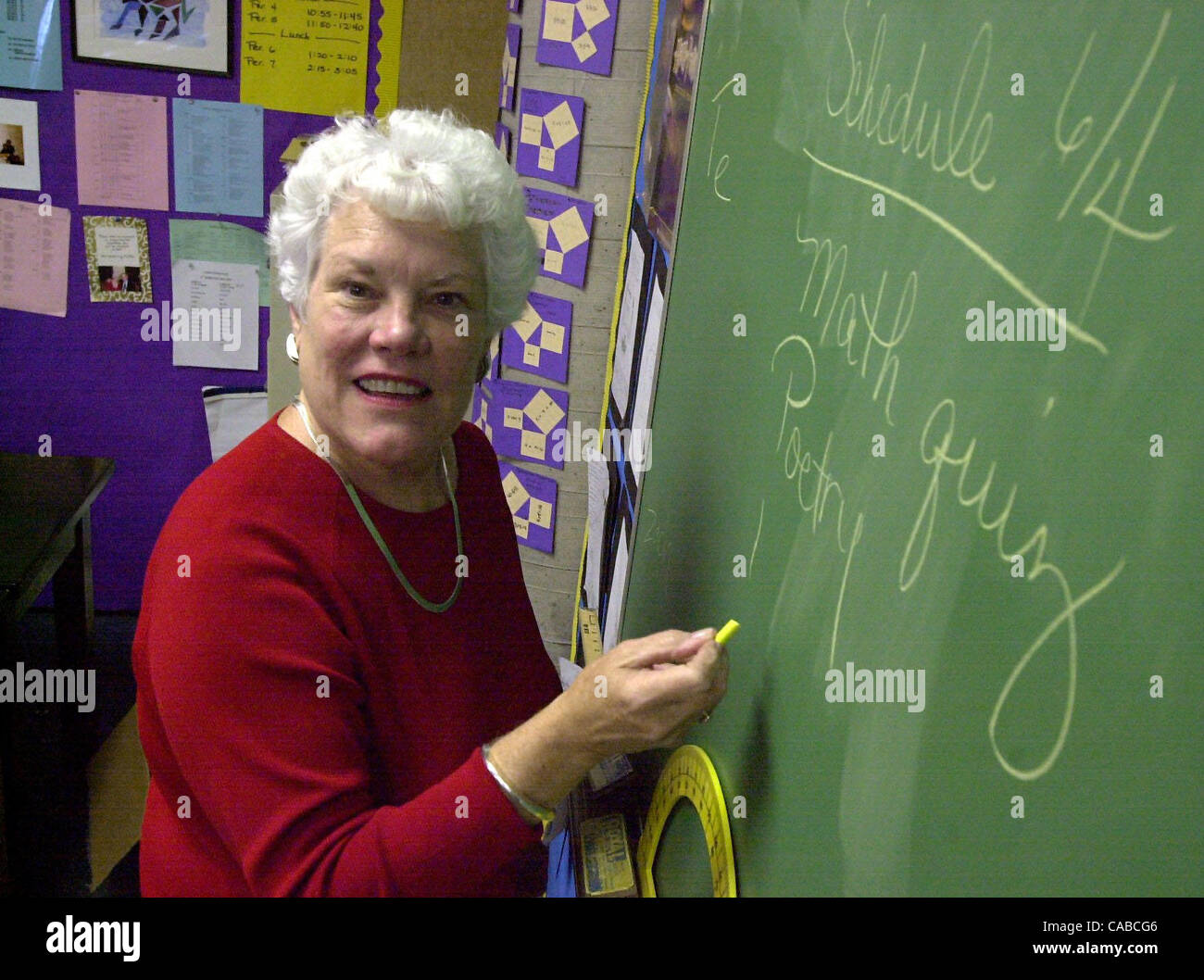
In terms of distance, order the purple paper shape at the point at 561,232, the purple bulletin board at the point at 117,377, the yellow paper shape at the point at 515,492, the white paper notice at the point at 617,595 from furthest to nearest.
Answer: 1. the purple bulletin board at the point at 117,377
2. the yellow paper shape at the point at 515,492
3. the purple paper shape at the point at 561,232
4. the white paper notice at the point at 617,595

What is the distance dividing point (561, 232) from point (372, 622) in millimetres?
1359

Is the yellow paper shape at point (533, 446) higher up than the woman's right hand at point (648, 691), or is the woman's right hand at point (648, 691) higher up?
the woman's right hand at point (648, 691)

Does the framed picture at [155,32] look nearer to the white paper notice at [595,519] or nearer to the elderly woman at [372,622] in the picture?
the white paper notice at [595,519]

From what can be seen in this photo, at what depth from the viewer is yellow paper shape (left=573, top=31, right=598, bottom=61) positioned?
2111 mm

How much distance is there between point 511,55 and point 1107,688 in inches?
88.0

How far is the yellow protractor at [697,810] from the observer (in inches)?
34.7

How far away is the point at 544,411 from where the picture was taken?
7.84 ft

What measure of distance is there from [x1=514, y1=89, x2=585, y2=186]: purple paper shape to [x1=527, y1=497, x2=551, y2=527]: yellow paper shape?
727 mm

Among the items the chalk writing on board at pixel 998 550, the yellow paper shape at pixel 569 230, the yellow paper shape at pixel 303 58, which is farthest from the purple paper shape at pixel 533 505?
the chalk writing on board at pixel 998 550

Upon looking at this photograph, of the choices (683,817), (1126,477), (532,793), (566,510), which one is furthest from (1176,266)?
(566,510)

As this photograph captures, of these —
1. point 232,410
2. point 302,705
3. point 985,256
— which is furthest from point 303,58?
point 985,256

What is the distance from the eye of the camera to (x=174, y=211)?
3.28m

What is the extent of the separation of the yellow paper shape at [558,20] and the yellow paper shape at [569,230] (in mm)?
350

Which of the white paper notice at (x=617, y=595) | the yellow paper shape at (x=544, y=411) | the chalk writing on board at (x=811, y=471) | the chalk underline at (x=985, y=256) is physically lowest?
the white paper notice at (x=617, y=595)
